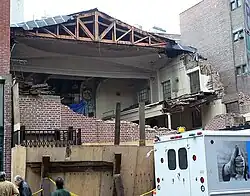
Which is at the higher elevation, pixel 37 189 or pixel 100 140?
pixel 100 140

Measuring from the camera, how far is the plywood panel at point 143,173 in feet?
41.5

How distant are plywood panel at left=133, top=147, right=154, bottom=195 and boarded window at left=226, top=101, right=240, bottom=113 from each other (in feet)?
49.8

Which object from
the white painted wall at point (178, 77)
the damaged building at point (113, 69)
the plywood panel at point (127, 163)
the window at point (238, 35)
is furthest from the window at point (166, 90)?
the plywood panel at point (127, 163)

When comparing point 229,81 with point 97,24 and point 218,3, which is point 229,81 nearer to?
point 218,3

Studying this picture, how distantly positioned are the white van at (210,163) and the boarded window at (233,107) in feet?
58.2

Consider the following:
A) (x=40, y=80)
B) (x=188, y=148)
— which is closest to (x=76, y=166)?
(x=188, y=148)

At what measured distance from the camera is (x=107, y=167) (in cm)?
1254

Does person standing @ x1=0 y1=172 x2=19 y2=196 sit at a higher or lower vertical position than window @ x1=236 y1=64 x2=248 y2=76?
lower

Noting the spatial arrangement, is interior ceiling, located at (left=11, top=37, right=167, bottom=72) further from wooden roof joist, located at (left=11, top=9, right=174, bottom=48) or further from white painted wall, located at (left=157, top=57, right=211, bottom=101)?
white painted wall, located at (left=157, top=57, right=211, bottom=101)

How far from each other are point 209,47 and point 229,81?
3.77 m

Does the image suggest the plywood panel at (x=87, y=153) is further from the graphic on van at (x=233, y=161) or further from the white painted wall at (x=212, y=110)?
the white painted wall at (x=212, y=110)

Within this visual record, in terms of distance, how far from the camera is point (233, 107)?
27.0 metres

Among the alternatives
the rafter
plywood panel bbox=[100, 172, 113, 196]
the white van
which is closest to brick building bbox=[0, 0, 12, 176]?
plywood panel bbox=[100, 172, 113, 196]

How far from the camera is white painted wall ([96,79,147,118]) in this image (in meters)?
33.9
